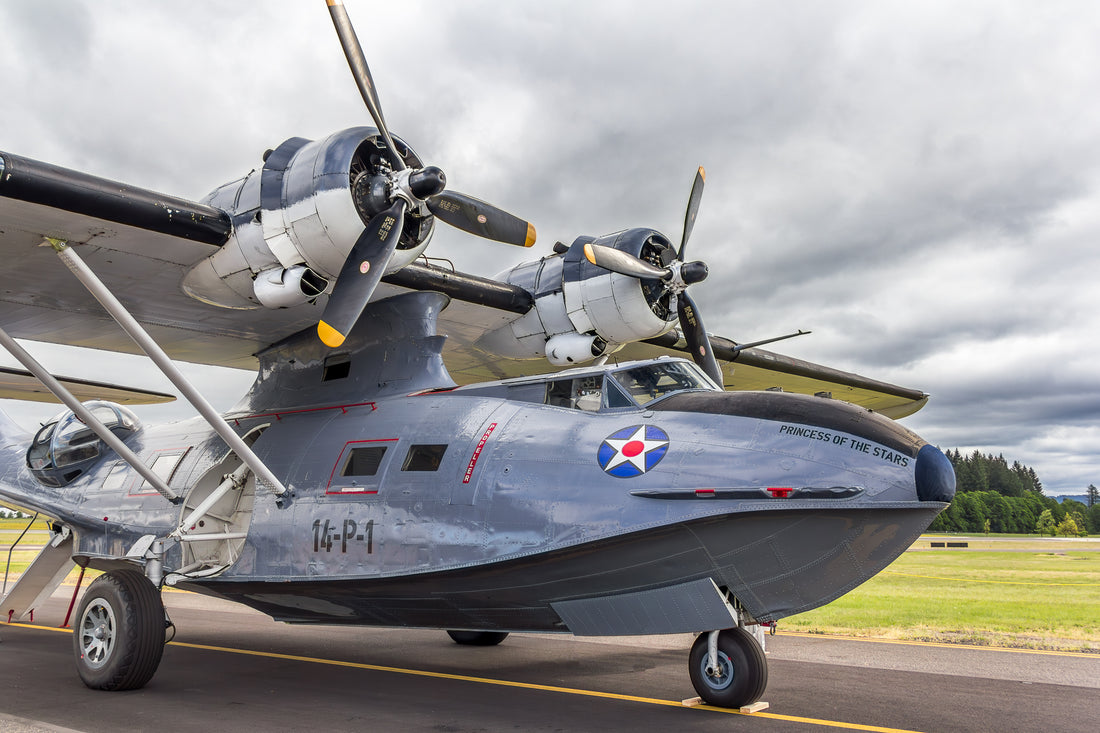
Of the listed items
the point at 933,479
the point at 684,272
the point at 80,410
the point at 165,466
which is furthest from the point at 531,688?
the point at 80,410

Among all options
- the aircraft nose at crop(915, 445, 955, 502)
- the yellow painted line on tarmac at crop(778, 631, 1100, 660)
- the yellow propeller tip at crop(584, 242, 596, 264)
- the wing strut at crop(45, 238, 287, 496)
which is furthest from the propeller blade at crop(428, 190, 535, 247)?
the yellow painted line on tarmac at crop(778, 631, 1100, 660)

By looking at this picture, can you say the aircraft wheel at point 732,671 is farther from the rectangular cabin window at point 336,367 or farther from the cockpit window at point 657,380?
the rectangular cabin window at point 336,367

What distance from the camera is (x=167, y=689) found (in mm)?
7812

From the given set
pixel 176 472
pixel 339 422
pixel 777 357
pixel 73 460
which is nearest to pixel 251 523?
pixel 339 422

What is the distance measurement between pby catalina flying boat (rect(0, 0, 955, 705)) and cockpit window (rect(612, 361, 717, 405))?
3 centimetres

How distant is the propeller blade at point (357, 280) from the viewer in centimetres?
705

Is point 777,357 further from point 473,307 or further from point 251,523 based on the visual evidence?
point 251,523

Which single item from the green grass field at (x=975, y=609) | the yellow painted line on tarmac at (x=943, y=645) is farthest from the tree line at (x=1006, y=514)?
the yellow painted line on tarmac at (x=943, y=645)

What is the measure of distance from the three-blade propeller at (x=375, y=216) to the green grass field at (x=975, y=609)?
8.89 m

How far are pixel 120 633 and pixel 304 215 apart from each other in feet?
14.0

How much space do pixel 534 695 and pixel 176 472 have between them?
506cm

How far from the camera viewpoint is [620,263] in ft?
29.3

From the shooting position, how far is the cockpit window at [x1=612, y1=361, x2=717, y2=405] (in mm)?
6800

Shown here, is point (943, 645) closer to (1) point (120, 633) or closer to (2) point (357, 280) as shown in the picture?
(2) point (357, 280)
